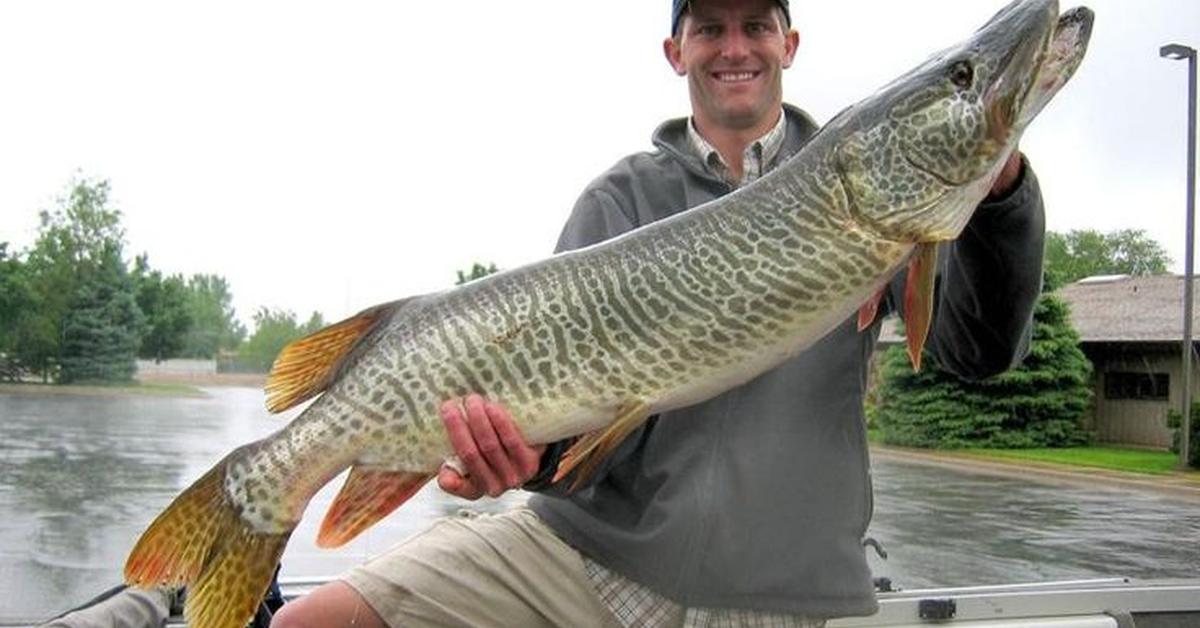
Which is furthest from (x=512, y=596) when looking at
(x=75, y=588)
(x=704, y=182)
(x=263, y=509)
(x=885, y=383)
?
(x=885, y=383)

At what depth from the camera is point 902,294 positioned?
2.94 meters

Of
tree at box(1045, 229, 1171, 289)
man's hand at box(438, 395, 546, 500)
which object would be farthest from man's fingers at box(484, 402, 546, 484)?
tree at box(1045, 229, 1171, 289)

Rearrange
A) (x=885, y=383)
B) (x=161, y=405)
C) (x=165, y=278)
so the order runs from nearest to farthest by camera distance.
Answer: (x=161, y=405) → (x=165, y=278) → (x=885, y=383)

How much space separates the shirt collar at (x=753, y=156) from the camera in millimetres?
3178

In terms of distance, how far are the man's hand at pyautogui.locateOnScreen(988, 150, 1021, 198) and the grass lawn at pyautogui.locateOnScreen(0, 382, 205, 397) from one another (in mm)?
11885

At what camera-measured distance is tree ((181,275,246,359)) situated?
52.4 ft

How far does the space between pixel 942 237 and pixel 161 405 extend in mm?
12074

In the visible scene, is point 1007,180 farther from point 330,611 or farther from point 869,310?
point 330,611

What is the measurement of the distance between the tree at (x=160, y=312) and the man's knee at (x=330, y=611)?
14.2 m

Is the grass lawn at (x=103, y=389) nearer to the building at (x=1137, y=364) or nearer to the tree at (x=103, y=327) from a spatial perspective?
the tree at (x=103, y=327)

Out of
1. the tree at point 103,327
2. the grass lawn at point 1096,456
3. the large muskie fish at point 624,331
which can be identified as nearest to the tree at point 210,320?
the tree at point 103,327

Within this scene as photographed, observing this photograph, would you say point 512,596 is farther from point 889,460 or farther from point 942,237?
point 889,460

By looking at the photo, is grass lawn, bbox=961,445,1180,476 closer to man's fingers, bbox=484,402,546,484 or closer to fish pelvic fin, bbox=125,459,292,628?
man's fingers, bbox=484,402,546,484

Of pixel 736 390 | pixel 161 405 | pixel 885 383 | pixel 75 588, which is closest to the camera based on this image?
pixel 736 390
